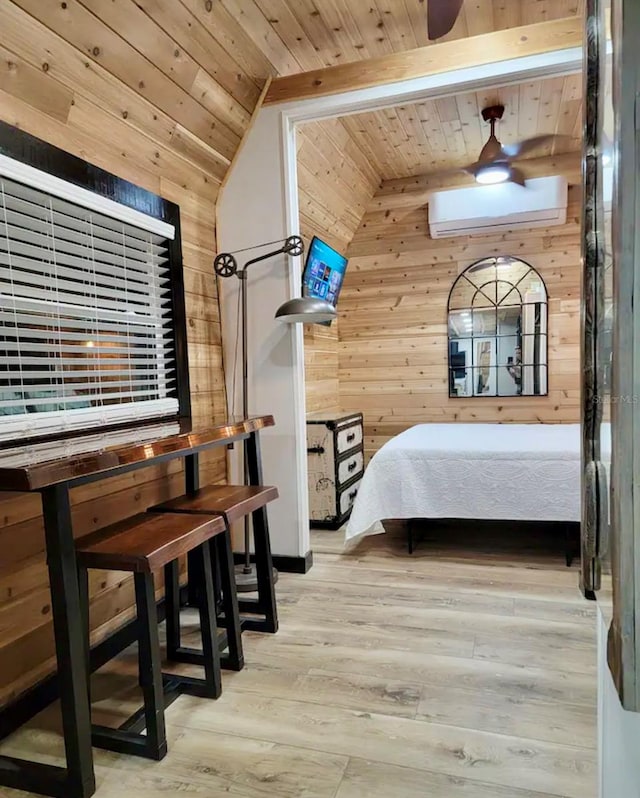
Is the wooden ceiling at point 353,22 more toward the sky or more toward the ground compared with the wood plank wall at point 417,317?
more toward the sky

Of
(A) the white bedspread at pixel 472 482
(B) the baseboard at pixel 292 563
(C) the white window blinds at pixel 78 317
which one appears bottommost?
(B) the baseboard at pixel 292 563

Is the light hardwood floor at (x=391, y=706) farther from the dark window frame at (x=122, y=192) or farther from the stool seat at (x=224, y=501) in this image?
the dark window frame at (x=122, y=192)

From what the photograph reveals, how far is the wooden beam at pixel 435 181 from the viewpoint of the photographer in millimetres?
4445

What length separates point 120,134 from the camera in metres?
2.32

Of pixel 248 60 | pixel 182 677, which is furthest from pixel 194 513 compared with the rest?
Result: pixel 248 60

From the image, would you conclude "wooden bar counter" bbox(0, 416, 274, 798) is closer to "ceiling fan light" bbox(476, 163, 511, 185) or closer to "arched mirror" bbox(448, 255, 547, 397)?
"ceiling fan light" bbox(476, 163, 511, 185)

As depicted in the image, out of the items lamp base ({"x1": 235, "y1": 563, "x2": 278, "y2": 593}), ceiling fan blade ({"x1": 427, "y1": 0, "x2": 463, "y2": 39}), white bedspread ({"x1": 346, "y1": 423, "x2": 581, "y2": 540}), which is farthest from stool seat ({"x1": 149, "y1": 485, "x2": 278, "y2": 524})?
ceiling fan blade ({"x1": 427, "y1": 0, "x2": 463, "y2": 39})

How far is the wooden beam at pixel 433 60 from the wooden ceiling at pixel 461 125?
59cm

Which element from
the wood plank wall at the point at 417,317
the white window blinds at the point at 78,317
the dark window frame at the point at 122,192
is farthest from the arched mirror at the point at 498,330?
the white window blinds at the point at 78,317

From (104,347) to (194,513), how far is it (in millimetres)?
818

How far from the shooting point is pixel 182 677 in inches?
78.0

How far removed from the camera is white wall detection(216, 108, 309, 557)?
3.02 metres

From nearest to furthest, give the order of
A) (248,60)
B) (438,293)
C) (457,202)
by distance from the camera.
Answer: (248,60) < (457,202) < (438,293)

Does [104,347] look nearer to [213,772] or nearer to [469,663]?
[213,772]
